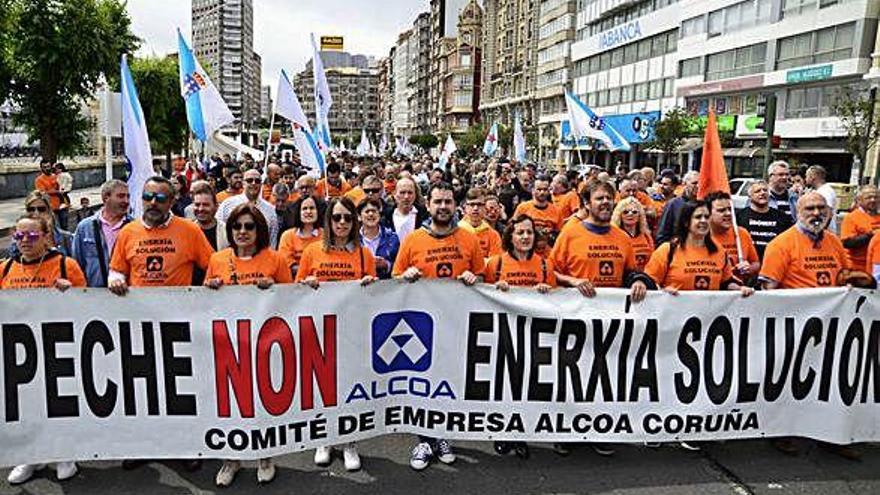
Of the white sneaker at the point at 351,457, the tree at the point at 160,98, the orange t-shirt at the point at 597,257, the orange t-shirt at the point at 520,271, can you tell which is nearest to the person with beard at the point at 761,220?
the orange t-shirt at the point at 597,257

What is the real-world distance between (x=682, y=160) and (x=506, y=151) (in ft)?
115

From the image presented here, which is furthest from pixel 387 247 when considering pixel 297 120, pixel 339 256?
pixel 297 120

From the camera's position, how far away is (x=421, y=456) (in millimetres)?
4469

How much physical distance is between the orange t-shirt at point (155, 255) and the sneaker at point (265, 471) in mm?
1263

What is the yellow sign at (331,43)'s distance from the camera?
467 ft

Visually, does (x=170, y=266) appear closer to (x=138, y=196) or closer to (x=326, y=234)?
(x=326, y=234)

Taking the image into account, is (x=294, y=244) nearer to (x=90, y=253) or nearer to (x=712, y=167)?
(x=90, y=253)

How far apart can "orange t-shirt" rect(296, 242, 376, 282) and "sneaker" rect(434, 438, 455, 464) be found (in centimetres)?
121

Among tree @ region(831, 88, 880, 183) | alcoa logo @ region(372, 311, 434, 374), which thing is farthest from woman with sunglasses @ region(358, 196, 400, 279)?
tree @ region(831, 88, 880, 183)

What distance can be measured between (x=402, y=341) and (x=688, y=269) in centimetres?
203

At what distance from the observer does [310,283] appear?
4.30 meters

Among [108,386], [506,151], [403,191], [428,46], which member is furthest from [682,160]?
[428,46]

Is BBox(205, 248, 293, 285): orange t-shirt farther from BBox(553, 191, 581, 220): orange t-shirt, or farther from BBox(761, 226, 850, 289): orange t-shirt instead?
BBox(553, 191, 581, 220): orange t-shirt

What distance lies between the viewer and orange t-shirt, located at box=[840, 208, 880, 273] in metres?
6.37
